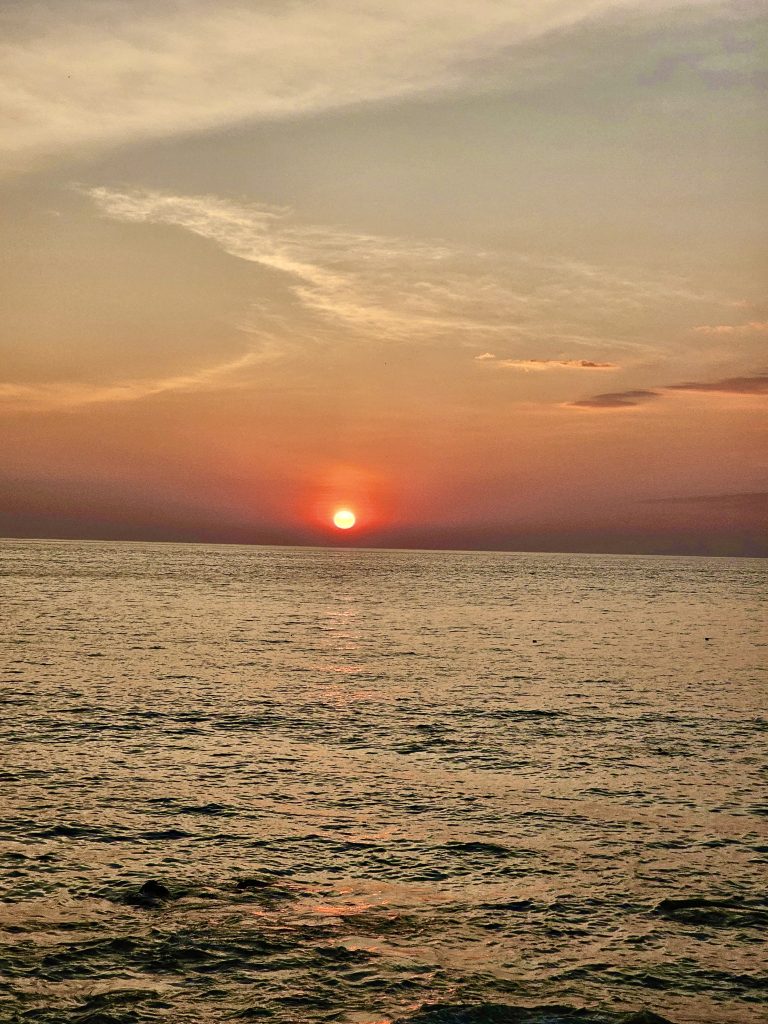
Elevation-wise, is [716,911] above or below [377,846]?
below

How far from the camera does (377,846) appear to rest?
2123cm

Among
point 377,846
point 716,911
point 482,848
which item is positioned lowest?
point 716,911

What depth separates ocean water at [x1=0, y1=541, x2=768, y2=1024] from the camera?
47.6 ft

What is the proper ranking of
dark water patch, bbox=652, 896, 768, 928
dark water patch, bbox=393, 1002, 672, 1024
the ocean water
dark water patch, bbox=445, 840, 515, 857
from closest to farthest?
dark water patch, bbox=393, 1002, 672, 1024
the ocean water
dark water patch, bbox=652, 896, 768, 928
dark water patch, bbox=445, 840, 515, 857

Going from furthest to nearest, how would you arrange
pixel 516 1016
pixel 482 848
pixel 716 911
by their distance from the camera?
pixel 482 848
pixel 716 911
pixel 516 1016

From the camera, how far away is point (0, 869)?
19.2 meters

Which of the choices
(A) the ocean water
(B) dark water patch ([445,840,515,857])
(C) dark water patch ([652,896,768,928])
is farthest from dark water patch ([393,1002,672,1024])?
(B) dark water patch ([445,840,515,857])

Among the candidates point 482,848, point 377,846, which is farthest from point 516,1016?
point 377,846

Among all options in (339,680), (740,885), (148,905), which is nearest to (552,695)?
(339,680)

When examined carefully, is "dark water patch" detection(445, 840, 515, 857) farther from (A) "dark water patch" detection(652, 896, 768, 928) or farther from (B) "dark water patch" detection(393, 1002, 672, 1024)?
(B) "dark water patch" detection(393, 1002, 672, 1024)

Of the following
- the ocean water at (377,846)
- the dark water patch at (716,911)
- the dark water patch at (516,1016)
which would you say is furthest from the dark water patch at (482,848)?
the dark water patch at (516,1016)

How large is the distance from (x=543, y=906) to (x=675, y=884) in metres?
3.27

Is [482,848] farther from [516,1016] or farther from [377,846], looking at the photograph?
[516,1016]

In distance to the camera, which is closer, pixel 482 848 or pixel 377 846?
pixel 377 846
